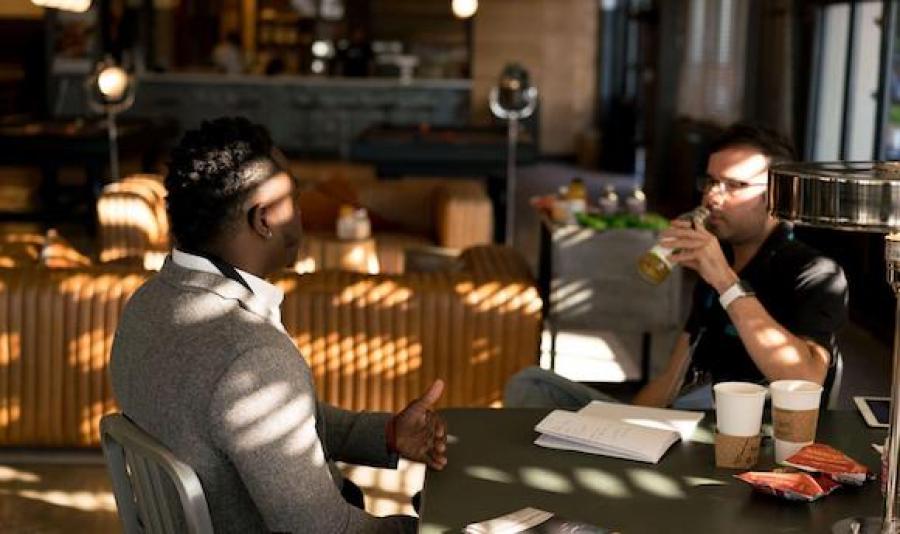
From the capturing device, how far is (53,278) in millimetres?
4492

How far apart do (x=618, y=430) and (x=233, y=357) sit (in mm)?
740

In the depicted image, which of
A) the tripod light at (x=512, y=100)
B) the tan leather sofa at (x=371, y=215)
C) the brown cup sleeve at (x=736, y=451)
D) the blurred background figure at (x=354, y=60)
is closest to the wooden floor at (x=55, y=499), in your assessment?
the tan leather sofa at (x=371, y=215)

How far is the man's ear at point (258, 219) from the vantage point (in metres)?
2.26

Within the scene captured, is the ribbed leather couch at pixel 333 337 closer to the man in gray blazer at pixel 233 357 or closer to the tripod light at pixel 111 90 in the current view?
the man in gray blazer at pixel 233 357

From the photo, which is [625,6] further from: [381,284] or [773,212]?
[773,212]

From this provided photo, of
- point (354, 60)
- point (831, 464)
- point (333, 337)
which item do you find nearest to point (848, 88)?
point (333, 337)

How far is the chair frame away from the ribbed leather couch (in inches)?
87.0

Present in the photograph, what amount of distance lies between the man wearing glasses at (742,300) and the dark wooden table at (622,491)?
1.48 ft

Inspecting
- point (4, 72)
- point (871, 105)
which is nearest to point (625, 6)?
point (4, 72)

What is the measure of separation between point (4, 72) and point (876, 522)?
15129 mm

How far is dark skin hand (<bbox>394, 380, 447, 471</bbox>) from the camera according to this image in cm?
235

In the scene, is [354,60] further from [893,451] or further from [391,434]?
[893,451]

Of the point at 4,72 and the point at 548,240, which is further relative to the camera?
the point at 4,72

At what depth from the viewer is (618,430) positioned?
2.46 meters
